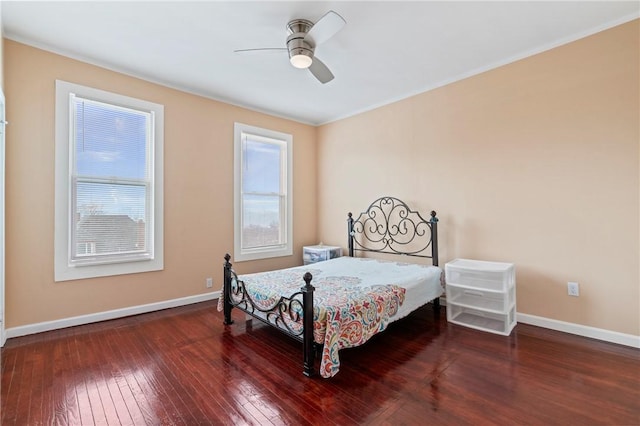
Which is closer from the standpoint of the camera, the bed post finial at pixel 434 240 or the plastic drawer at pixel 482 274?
the plastic drawer at pixel 482 274

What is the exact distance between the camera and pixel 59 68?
3.04 m

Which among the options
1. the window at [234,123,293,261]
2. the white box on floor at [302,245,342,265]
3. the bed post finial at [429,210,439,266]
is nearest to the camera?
the bed post finial at [429,210,439,266]

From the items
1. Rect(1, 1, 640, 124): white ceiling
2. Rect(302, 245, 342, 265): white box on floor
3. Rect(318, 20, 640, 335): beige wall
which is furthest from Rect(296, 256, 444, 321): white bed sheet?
Rect(1, 1, 640, 124): white ceiling

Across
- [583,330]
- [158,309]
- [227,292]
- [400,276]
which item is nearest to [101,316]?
[158,309]

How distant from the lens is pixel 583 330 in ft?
9.19

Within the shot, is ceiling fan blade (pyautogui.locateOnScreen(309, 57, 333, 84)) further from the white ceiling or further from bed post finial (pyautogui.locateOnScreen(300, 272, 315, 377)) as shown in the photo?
bed post finial (pyautogui.locateOnScreen(300, 272, 315, 377))

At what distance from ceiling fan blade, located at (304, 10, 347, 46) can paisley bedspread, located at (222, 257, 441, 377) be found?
82.4 inches

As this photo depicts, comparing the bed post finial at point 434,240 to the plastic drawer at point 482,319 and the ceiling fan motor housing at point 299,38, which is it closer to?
the plastic drawer at point 482,319

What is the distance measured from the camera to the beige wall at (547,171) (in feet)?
8.63

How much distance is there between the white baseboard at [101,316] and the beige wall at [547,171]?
324cm

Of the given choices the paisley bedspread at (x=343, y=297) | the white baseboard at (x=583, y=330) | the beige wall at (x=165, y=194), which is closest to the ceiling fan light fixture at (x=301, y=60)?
the paisley bedspread at (x=343, y=297)

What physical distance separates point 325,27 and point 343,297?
6.93 feet

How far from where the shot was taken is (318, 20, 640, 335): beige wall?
263 cm

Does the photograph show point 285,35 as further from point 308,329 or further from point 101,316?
point 101,316
